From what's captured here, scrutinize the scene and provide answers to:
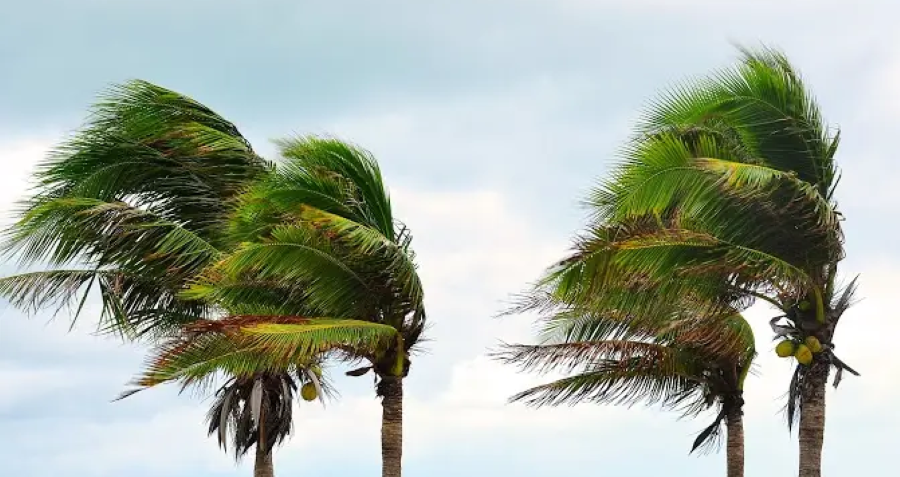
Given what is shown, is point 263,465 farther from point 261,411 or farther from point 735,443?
point 735,443

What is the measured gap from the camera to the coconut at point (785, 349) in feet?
70.3

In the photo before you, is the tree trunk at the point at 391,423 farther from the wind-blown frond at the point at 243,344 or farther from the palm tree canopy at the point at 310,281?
the wind-blown frond at the point at 243,344

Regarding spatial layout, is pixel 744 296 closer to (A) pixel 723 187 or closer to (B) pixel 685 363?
(A) pixel 723 187

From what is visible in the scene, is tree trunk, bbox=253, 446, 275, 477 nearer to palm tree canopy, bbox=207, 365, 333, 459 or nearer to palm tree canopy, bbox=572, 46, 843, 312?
palm tree canopy, bbox=207, 365, 333, 459

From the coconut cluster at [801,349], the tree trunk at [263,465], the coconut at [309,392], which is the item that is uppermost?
the coconut cluster at [801,349]

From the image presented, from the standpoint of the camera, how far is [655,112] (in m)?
24.0

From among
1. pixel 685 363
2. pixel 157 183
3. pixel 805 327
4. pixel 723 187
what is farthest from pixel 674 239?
pixel 157 183

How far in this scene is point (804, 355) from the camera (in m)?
21.2

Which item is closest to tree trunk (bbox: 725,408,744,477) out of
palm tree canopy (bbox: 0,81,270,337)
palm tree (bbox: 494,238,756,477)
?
palm tree (bbox: 494,238,756,477)

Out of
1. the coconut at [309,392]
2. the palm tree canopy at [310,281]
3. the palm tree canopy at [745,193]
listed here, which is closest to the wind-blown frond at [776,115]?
the palm tree canopy at [745,193]

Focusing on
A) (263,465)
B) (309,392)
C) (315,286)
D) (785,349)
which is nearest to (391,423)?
(315,286)

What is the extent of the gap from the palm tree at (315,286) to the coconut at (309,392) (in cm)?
338

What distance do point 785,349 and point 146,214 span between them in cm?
1228

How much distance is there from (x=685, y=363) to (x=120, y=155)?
1137cm
